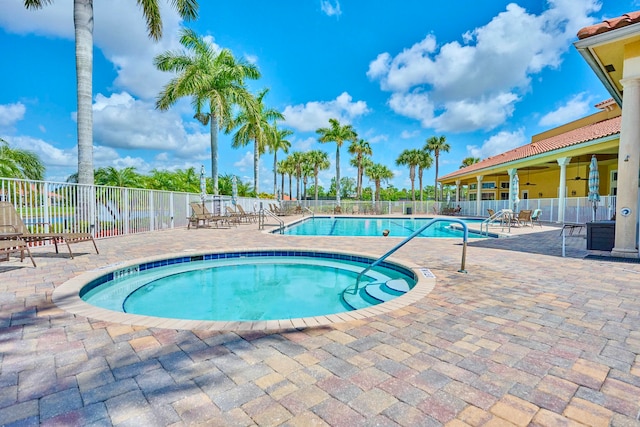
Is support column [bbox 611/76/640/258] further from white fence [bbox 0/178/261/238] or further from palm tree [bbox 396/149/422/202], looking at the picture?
palm tree [bbox 396/149/422/202]

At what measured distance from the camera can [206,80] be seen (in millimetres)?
16516

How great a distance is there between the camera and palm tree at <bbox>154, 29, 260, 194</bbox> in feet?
53.7

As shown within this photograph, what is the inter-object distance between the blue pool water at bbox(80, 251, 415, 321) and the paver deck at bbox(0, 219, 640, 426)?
132cm

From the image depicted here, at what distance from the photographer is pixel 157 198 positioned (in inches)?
469

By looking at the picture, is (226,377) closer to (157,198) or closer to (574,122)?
(157,198)

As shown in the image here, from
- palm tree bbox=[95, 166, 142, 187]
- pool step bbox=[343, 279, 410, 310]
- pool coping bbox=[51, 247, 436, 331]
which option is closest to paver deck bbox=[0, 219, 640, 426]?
pool coping bbox=[51, 247, 436, 331]

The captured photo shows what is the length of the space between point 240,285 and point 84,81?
25.7 feet

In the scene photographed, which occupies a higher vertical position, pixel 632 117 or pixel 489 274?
pixel 632 117

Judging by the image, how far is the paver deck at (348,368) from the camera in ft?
5.18

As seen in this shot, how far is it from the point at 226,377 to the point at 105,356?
963 mm

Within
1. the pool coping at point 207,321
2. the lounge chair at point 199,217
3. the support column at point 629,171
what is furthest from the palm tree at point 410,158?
the pool coping at point 207,321

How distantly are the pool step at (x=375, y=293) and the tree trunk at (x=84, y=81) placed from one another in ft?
28.4

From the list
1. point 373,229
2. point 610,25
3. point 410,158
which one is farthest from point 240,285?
point 410,158

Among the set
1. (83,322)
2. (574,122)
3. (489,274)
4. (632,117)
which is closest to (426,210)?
(574,122)
